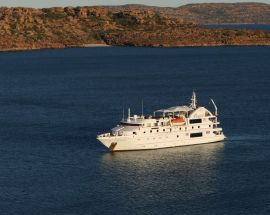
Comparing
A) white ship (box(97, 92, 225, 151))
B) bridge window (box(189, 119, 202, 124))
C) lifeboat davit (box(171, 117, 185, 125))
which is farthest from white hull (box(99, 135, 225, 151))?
bridge window (box(189, 119, 202, 124))

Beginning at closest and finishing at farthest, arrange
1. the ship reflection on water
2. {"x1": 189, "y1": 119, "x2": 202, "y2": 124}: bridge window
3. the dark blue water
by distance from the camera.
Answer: the dark blue water < the ship reflection on water < {"x1": 189, "y1": 119, "x2": 202, "y2": 124}: bridge window

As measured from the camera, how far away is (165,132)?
368 ft

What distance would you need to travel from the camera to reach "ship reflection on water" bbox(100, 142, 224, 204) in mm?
90062

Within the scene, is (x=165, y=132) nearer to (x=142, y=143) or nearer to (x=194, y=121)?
(x=142, y=143)

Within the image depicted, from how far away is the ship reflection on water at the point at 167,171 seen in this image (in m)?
90.1

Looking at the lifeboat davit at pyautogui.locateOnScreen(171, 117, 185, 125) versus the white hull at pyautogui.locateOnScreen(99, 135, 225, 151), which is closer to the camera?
the white hull at pyautogui.locateOnScreen(99, 135, 225, 151)

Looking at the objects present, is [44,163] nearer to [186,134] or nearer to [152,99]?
[186,134]

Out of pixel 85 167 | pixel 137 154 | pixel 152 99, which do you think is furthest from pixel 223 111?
pixel 85 167

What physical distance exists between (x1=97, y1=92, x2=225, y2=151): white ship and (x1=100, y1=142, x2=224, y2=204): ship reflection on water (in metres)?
1.20

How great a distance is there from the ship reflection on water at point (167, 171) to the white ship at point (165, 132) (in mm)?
1201

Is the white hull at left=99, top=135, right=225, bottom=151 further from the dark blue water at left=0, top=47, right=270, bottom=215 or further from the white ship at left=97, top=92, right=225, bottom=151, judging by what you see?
the dark blue water at left=0, top=47, right=270, bottom=215

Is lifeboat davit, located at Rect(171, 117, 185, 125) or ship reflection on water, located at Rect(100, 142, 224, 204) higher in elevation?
lifeboat davit, located at Rect(171, 117, 185, 125)

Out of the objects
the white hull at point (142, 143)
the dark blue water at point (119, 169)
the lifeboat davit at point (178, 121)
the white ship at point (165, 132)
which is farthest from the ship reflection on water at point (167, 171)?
the lifeboat davit at point (178, 121)

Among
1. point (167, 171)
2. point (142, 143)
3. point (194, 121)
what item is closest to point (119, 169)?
point (167, 171)
